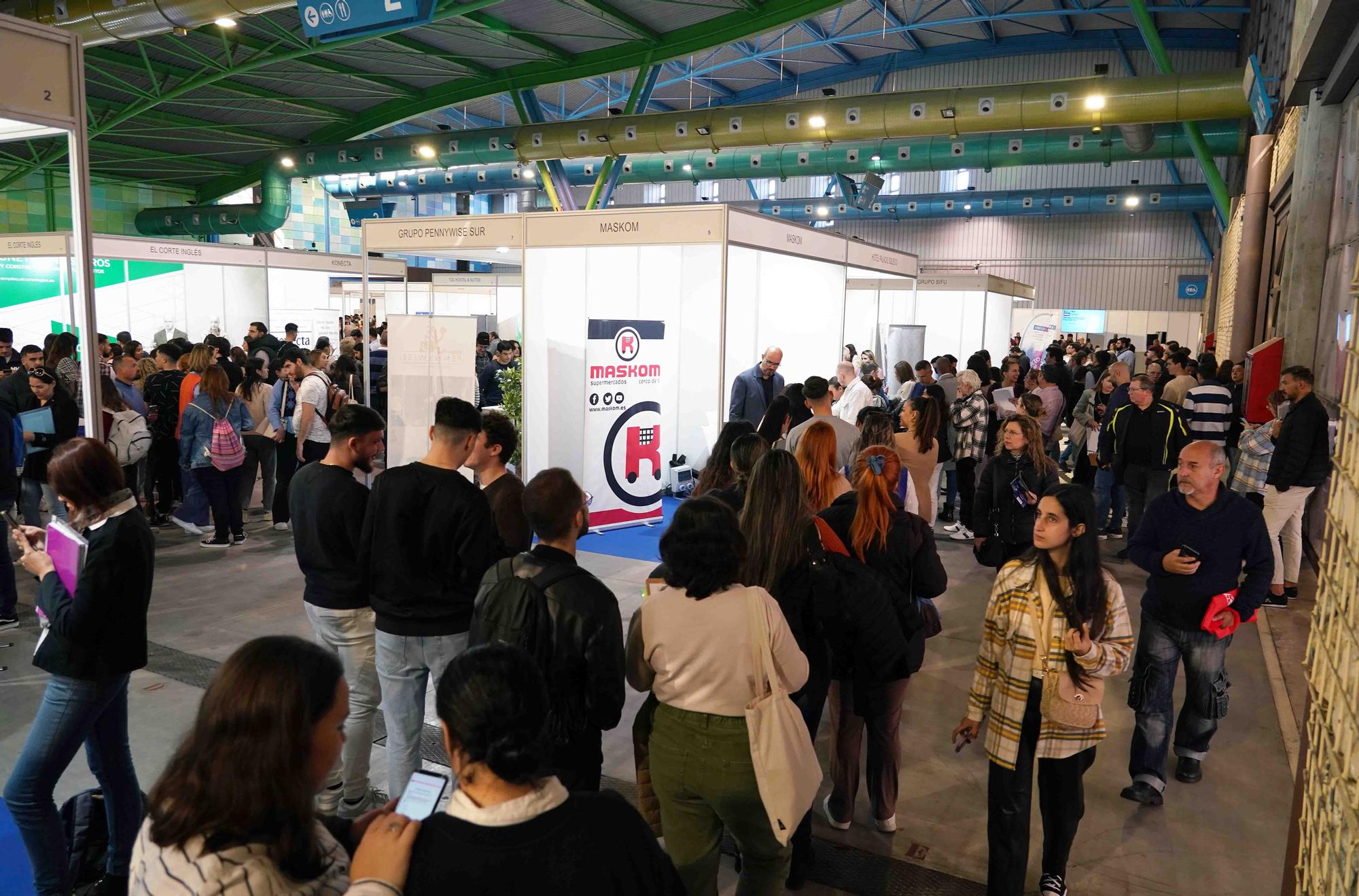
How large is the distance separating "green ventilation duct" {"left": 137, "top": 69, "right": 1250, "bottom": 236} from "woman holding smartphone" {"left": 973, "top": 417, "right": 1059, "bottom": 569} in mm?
6693

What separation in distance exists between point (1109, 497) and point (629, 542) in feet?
13.2

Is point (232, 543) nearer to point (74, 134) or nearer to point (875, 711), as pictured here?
point (74, 134)

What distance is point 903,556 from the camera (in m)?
2.99

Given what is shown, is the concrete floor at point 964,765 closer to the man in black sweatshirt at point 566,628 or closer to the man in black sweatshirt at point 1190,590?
Result: the man in black sweatshirt at point 1190,590

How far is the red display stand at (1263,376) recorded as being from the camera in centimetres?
722

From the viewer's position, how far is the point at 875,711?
3.09 m

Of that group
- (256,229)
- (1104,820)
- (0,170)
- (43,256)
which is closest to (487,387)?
(43,256)

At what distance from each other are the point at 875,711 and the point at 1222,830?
1.40 metres

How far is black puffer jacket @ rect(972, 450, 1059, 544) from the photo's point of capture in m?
4.91

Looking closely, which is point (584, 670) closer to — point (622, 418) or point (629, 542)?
point (629, 542)

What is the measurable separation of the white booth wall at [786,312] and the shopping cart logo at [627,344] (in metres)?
1.39

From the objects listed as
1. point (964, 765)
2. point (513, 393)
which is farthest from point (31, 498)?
point (964, 765)

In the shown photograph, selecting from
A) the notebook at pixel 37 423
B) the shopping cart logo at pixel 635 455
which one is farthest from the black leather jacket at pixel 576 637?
the shopping cart logo at pixel 635 455

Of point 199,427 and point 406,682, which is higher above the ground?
point 199,427
